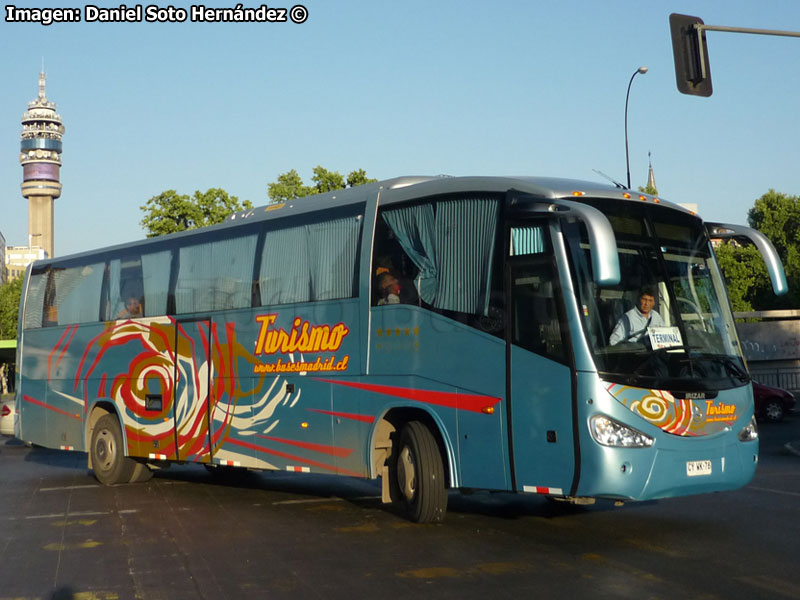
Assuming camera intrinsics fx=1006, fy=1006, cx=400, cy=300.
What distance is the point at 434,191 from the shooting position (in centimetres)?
1067

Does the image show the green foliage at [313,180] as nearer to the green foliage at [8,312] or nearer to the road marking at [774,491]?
the road marking at [774,491]

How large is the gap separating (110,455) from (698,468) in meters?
9.96

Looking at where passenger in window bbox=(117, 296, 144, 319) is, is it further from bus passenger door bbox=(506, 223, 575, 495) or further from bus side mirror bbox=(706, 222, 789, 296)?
bus side mirror bbox=(706, 222, 789, 296)

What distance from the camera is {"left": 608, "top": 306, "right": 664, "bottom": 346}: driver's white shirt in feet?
29.5

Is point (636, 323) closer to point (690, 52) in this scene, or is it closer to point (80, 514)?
point (80, 514)

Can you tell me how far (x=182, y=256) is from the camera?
48.0ft

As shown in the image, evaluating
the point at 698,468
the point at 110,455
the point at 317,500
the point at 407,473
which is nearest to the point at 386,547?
the point at 407,473

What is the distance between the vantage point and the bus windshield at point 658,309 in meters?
8.97

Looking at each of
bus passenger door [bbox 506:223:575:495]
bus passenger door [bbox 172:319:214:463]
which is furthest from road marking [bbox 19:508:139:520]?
bus passenger door [bbox 506:223:575:495]

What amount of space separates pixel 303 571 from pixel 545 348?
2.96 meters

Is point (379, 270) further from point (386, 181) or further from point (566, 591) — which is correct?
point (566, 591)

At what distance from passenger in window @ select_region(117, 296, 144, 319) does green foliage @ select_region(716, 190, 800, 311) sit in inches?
2136

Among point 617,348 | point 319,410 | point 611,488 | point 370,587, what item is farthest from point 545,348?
point 319,410

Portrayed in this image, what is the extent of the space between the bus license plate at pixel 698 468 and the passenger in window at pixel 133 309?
9.16 m
